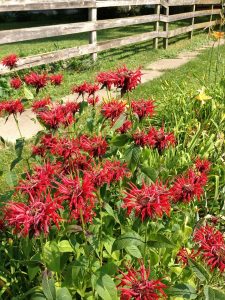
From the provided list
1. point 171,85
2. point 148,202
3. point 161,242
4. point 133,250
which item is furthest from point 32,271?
point 171,85

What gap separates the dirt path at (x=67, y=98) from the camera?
16.1ft

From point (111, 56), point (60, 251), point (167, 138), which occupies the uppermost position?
point (167, 138)

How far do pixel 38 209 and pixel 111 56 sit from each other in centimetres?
941

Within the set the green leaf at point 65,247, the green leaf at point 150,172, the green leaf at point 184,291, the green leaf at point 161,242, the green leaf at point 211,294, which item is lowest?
the green leaf at point 184,291

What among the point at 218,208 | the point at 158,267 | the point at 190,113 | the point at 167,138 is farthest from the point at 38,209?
the point at 190,113

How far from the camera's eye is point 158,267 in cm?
224

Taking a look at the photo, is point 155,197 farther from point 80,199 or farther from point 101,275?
point 101,275

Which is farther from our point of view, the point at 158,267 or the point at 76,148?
the point at 158,267

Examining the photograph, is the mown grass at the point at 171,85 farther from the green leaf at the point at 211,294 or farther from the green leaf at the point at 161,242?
the green leaf at the point at 211,294

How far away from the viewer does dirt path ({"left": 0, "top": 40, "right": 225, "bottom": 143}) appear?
16.1ft

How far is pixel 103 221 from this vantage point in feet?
6.74

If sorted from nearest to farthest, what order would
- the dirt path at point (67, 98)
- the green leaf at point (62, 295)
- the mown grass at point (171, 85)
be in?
the green leaf at point (62, 295) → the mown grass at point (171, 85) → the dirt path at point (67, 98)

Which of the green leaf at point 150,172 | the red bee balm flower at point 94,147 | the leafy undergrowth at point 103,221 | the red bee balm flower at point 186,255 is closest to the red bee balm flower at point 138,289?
the leafy undergrowth at point 103,221

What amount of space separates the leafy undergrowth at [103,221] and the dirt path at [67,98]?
56cm
